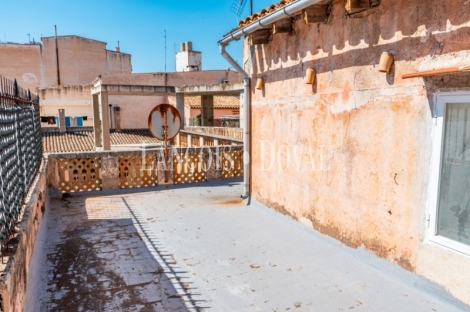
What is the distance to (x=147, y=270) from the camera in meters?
4.62

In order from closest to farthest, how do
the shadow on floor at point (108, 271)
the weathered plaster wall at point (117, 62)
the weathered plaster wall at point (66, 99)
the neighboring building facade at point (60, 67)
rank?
the shadow on floor at point (108, 271) → the weathered plaster wall at point (66, 99) → the neighboring building facade at point (60, 67) → the weathered plaster wall at point (117, 62)

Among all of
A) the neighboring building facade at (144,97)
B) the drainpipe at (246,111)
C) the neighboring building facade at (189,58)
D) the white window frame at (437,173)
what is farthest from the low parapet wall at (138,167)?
the neighboring building facade at (189,58)

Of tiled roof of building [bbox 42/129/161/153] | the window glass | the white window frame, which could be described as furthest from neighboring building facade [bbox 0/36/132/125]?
the window glass

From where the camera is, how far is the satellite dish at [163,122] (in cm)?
948

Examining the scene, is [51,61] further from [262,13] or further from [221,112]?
[262,13]

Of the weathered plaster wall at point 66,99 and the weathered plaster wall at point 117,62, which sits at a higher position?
the weathered plaster wall at point 117,62

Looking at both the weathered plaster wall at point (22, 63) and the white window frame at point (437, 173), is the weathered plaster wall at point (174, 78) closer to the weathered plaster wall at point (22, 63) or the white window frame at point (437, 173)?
the weathered plaster wall at point (22, 63)

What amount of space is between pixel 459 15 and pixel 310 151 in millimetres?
2938

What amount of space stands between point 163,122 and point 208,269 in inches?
228

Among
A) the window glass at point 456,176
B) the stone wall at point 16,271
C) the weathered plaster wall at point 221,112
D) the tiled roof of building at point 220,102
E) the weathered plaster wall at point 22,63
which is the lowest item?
the stone wall at point 16,271

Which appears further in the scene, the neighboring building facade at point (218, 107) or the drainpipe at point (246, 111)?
the neighboring building facade at point (218, 107)

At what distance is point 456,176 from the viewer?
3582 mm

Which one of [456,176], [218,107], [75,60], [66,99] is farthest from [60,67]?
[456,176]

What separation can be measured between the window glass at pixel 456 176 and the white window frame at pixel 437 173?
0.14ft
